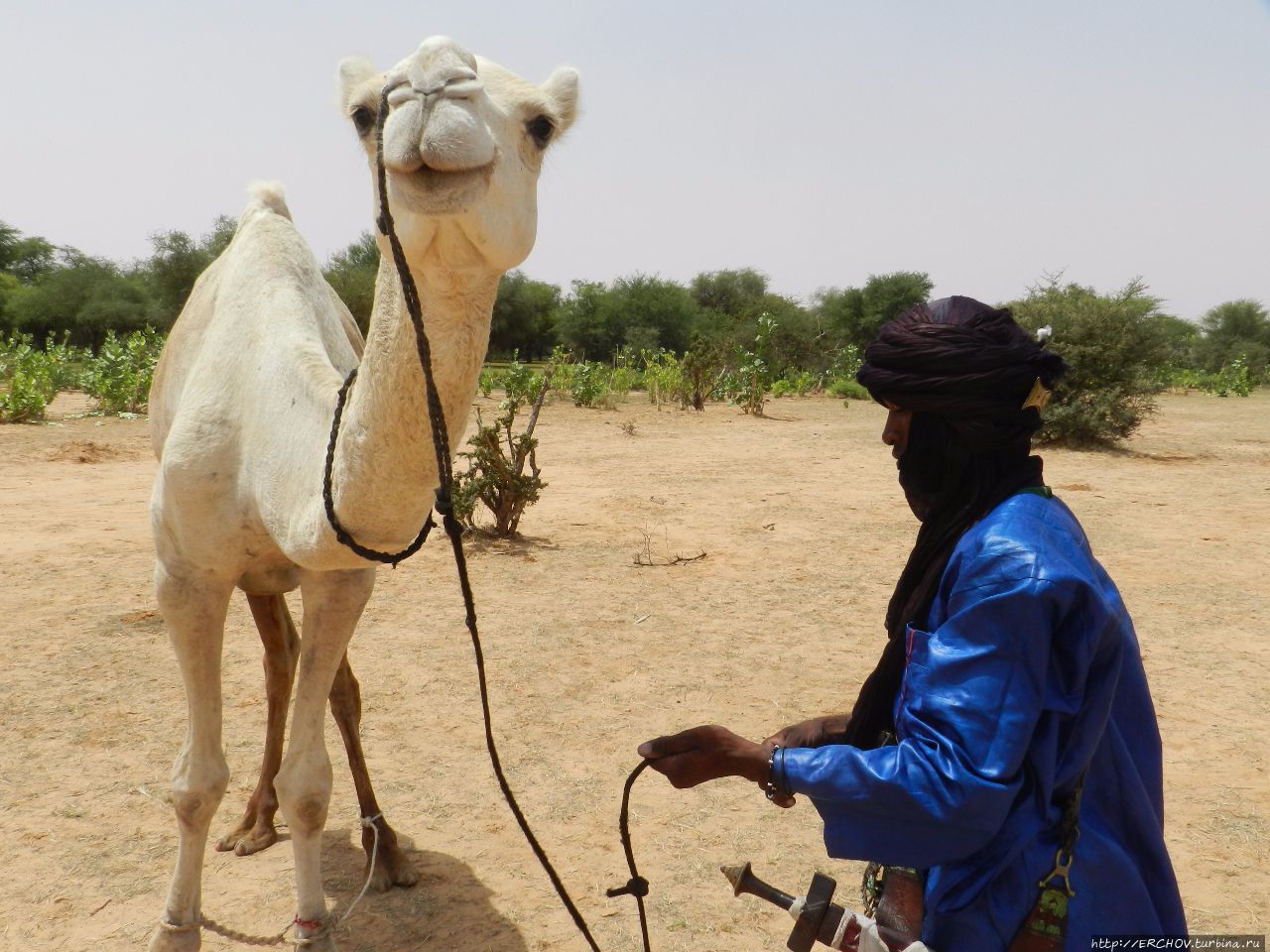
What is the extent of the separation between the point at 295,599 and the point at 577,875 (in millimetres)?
3549

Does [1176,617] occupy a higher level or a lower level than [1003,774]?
lower

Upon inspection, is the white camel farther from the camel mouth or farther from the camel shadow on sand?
the camel shadow on sand

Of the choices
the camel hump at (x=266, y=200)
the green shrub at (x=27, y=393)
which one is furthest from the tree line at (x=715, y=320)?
the camel hump at (x=266, y=200)

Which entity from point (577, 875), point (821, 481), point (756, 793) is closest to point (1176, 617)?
point (756, 793)

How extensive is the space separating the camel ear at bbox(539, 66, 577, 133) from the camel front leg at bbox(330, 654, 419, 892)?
2026 mm

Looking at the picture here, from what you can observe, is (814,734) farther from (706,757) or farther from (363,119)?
(363,119)

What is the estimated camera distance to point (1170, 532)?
8836 mm

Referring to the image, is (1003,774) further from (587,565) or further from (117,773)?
(587,565)

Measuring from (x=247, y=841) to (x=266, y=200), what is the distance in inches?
94.5

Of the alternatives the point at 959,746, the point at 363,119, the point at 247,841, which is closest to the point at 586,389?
the point at 247,841

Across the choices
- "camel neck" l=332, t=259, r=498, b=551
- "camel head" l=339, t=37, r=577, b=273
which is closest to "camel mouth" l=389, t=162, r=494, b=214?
"camel head" l=339, t=37, r=577, b=273

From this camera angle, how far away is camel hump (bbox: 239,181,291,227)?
157 inches

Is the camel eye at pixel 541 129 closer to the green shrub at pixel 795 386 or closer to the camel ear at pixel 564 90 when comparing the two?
the camel ear at pixel 564 90

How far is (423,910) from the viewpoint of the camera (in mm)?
3207
